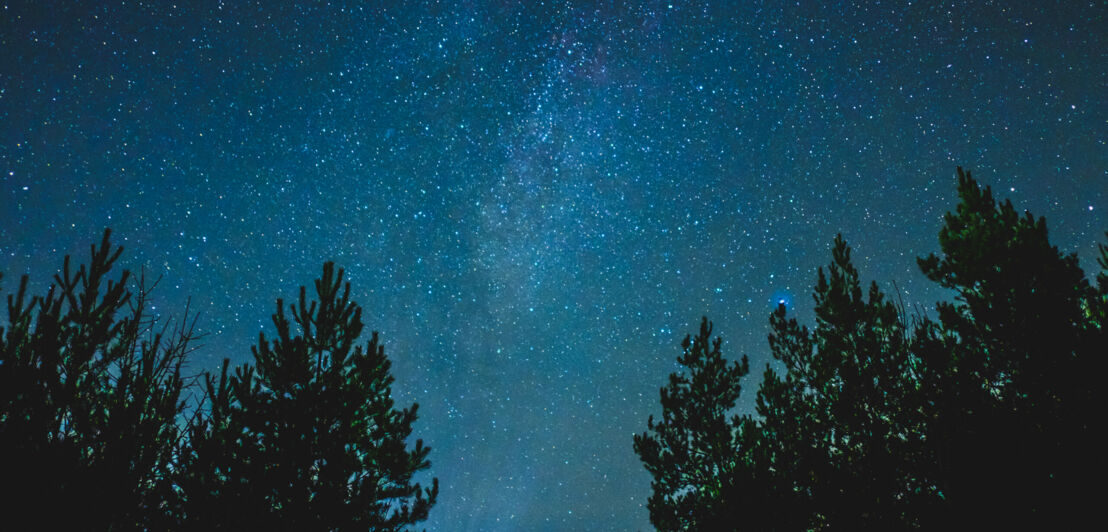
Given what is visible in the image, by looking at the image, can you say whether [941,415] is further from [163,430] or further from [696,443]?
[163,430]

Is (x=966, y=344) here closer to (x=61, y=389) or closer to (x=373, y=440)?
(x=373, y=440)

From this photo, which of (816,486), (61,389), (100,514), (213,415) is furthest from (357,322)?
(816,486)

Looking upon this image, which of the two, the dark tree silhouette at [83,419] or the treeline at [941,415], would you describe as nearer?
the dark tree silhouette at [83,419]

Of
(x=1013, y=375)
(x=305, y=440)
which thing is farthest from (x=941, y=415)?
(x=305, y=440)

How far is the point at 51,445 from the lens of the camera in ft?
11.2

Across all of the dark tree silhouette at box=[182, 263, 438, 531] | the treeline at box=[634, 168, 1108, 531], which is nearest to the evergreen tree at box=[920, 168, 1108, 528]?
the treeline at box=[634, 168, 1108, 531]

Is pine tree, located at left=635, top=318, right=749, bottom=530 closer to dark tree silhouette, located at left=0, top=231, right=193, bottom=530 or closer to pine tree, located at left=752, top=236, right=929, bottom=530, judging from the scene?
pine tree, located at left=752, top=236, right=929, bottom=530

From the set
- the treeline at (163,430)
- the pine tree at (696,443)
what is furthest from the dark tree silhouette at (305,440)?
the pine tree at (696,443)

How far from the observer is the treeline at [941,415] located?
665 centimetres

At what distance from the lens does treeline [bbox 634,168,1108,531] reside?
6652 mm

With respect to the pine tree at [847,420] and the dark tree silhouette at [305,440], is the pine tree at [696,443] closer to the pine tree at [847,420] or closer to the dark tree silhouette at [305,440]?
the pine tree at [847,420]

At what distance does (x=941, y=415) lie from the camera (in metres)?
7.62

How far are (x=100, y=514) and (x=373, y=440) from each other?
267 inches

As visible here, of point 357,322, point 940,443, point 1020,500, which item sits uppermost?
point 357,322
